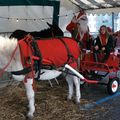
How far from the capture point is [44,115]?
20.1 feet

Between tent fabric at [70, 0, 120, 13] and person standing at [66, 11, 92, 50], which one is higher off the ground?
tent fabric at [70, 0, 120, 13]

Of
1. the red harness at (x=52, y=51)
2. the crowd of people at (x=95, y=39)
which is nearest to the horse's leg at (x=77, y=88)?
the red harness at (x=52, y=51)

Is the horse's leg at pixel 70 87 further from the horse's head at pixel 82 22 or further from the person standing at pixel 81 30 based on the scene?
the horse's head at pixel 82 22

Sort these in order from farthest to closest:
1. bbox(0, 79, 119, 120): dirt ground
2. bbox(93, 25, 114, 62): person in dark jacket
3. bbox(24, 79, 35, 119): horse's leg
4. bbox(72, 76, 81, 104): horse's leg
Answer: bbox(93, 25, 114, 62): person in dark jacket < bbox(72, 76, 81, 104): horse's leg < bbox(0, 79, 119, 120): dirt ground < bbox(24, 79, 35, 119): horse's leg

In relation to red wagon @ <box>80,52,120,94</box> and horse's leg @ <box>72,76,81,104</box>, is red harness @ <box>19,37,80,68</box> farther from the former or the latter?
red wagon @ <box>80,52,120,94</box>

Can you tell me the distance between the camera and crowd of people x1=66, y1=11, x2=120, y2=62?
7785 mm

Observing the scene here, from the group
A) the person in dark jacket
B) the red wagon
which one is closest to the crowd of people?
the person in dark jacket

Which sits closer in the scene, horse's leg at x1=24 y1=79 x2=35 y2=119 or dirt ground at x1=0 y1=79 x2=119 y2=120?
horse's leg at x1=24 y1=79 x2=35 y2=119

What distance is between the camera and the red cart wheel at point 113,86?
7.76 meters

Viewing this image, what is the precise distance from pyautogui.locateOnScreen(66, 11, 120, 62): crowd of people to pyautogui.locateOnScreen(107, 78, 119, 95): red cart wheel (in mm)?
505

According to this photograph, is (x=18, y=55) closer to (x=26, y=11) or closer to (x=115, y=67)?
(x=115, y=67)

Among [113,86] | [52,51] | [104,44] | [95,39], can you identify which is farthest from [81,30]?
[52,51]

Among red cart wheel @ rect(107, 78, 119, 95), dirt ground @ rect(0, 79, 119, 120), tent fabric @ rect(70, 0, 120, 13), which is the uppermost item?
tent fabric @ rect(70, 0, 120, 13)

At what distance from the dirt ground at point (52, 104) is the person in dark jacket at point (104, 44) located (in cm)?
91
